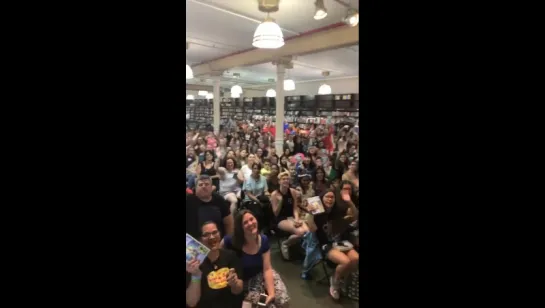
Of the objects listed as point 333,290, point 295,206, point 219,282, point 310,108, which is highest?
point 310,108

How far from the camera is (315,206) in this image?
8.25 ft

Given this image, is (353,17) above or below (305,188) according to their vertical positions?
above

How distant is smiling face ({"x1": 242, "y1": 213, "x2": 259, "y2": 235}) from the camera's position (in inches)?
74.9

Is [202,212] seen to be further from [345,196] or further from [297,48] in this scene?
[297,48]

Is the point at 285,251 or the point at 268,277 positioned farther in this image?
the point at 285,251

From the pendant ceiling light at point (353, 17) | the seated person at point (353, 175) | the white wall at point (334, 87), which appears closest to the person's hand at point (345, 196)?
the seated person at point (353, 175)

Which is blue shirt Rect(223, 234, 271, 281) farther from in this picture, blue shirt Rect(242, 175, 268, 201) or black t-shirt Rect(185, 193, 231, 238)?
blue shirt Rect(242, 175, 268, 201)

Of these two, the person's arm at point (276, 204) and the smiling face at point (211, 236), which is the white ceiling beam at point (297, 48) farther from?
the smiling face at point (211, 236)

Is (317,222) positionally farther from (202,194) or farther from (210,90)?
(210,90)

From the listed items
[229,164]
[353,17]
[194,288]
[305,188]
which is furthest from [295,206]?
[353,17]

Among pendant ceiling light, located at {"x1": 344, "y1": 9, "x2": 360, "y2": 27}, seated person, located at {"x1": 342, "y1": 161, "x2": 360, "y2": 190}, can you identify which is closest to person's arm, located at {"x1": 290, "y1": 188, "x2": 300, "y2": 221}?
seated person, located at {"x1": 342, "y1": 161, "x2": 360, "y2": 190}

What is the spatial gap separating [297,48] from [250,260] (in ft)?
11.2

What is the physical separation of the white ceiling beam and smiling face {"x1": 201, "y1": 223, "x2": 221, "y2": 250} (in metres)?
3.15
